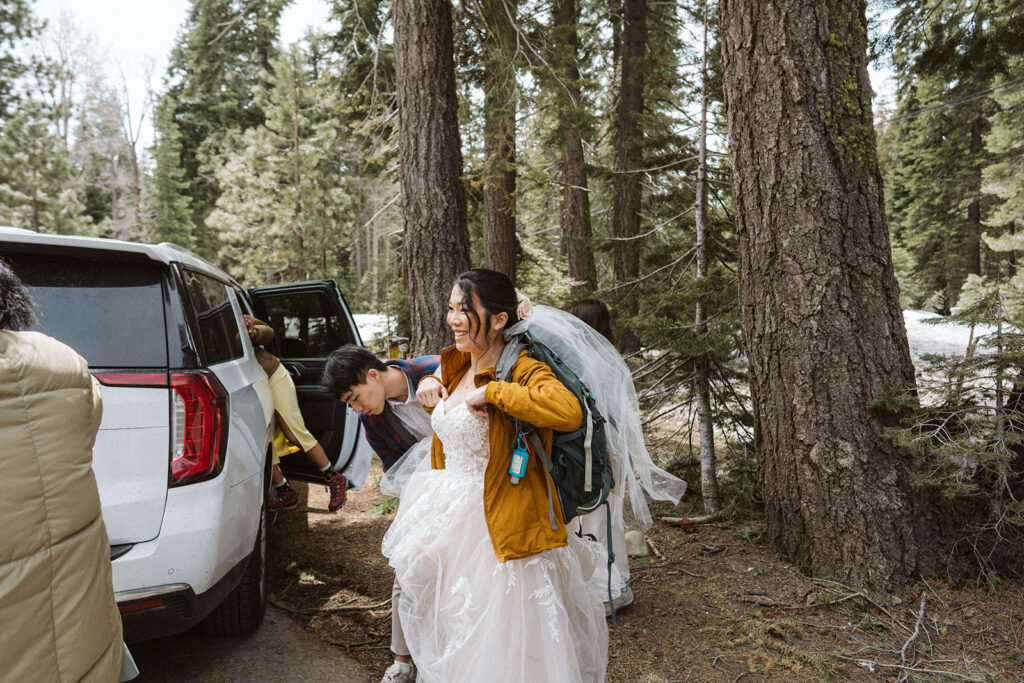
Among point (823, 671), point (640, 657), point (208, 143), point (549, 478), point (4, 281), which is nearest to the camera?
point (4, 281)

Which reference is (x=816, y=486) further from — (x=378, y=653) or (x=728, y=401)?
(x=378, y=653)

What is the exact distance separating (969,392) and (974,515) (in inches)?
28.8

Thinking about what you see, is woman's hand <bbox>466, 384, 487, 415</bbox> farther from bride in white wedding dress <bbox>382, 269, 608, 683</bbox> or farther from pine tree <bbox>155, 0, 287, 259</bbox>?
pine tree <bbox>155, 0, 287, 259</bbox>

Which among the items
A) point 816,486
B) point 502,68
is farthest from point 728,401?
point 502,68

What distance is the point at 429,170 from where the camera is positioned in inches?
240

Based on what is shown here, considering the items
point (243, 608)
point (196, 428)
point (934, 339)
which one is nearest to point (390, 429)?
point (196, 428)

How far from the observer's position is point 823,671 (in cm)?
300

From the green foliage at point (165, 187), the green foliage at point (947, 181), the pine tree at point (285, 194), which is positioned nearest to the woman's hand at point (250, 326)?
the green foliage at point (947, 181)

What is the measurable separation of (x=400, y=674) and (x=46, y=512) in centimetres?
207

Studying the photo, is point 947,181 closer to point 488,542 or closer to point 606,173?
point 606,173

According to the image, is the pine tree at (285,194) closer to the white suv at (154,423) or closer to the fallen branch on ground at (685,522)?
the fallen branch on ground at (685,522)

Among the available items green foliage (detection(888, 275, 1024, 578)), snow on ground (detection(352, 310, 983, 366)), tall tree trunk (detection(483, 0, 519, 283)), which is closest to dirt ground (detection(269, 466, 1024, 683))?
green foliage (detection(888, 275, 1024, 578))

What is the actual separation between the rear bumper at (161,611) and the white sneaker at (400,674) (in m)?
0.92

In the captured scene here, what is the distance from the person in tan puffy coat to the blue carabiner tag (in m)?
1.31
